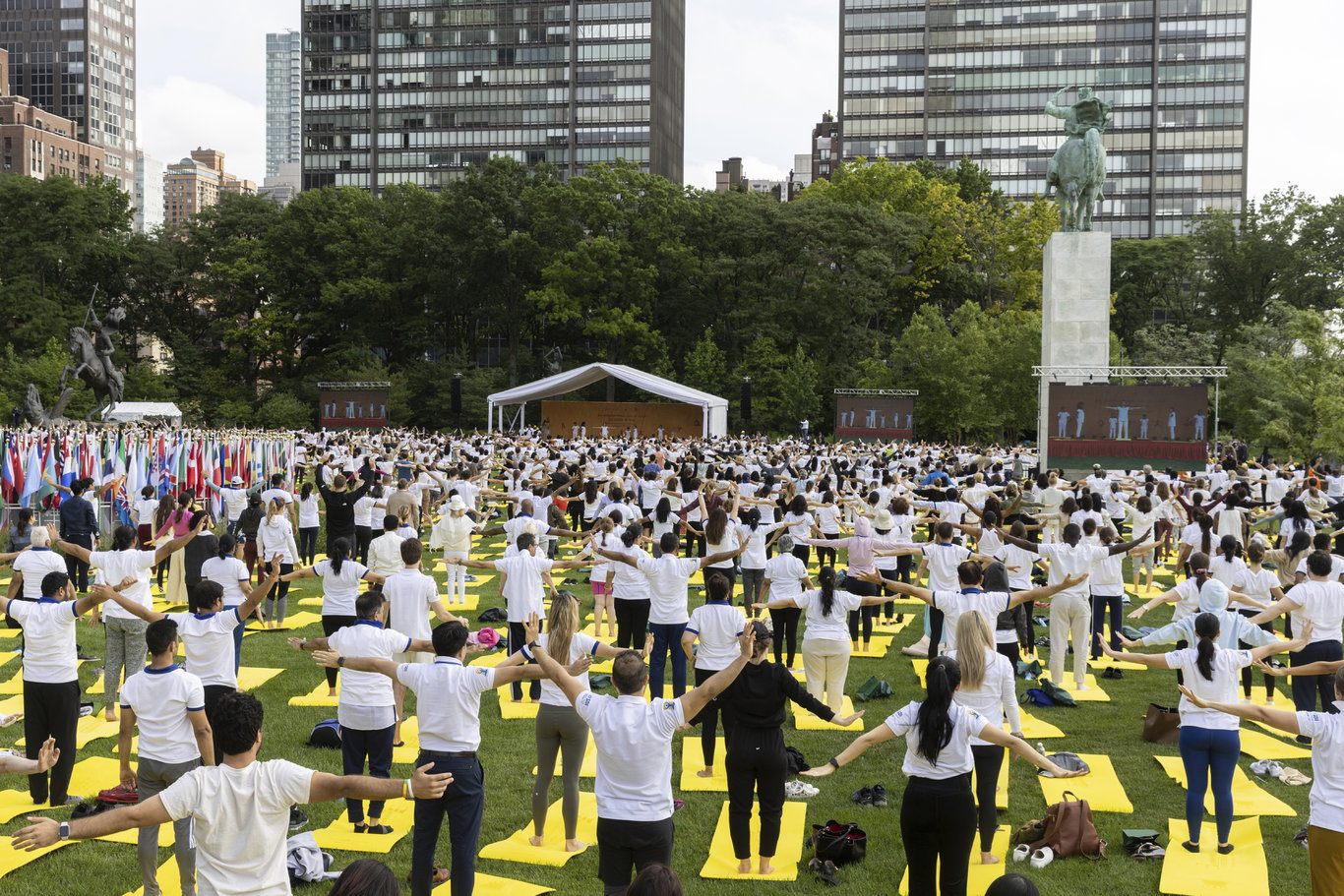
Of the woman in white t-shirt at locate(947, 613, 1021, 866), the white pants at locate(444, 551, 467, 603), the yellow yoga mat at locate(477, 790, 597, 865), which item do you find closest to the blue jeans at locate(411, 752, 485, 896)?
the yellow yoga mat at locate(477, 790, 597, 865)

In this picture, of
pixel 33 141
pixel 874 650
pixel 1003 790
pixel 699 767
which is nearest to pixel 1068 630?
pixel 874 650

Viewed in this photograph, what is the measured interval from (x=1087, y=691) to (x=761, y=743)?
19.3ft

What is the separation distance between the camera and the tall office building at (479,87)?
97438 millimetres

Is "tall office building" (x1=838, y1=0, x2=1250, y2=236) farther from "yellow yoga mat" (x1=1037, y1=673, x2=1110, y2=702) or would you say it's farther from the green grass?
the green grass

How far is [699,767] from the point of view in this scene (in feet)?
28.5

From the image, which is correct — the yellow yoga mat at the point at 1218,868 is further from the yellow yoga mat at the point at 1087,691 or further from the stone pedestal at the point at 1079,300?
the stone pedestal at the point at 1079,300

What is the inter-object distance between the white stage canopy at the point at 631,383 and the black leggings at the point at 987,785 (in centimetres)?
3348

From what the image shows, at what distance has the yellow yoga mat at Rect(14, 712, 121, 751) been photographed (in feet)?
29.8

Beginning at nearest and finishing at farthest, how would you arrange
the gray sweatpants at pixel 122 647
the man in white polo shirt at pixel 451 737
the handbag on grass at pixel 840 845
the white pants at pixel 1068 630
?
the man in white polo shirt at pixel 451 737
the handbag on grass at pixel 840 845
the gray sweatpants at pixel 122 647
the white pants at pixel 1068 630

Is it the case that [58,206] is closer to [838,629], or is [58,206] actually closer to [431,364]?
[431,364]

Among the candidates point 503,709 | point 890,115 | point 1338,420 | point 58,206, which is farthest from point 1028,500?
point 890,115

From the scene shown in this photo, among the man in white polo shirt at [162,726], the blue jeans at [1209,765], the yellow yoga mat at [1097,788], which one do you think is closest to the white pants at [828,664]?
the yellow yoga mat at [1097,788]

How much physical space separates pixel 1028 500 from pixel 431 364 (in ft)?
137

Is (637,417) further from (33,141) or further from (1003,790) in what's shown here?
(33,141)
